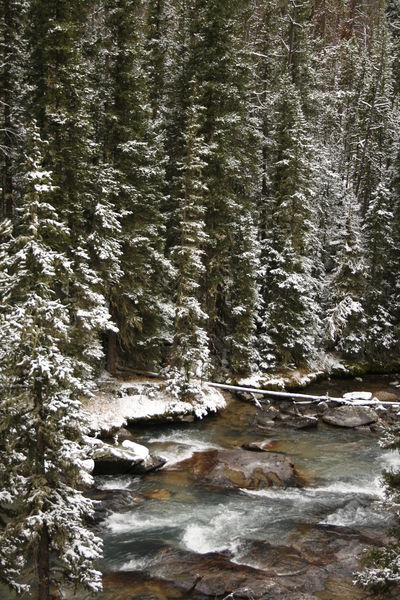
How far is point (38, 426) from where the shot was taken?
27.9 feet

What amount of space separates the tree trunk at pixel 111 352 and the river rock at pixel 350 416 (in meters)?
10.3

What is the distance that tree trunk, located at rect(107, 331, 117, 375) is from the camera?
923 inches

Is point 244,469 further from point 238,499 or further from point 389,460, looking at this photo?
point 389,460

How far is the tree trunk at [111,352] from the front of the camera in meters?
23.4

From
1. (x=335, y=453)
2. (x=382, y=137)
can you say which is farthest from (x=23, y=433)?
(x=382, y=137)

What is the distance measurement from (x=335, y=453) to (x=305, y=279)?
11.4 metres

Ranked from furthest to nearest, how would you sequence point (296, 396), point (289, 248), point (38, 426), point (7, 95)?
point (289, 248) < point (296, 396) < point (7, 95) < point (38, 426)

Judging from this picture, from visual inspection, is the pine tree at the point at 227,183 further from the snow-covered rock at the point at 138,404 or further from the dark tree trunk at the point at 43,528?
the dark tree trunk at the point at 43,528

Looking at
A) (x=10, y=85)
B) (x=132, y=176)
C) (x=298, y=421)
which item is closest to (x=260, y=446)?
(x=298, y=421)

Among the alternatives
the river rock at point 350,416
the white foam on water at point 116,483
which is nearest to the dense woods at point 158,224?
the white foam on water at point 116,483

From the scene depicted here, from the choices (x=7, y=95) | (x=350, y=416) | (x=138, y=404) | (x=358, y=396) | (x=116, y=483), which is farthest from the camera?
(x=358, y=396)

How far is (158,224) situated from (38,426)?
16608mm

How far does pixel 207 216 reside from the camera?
26.0 meters

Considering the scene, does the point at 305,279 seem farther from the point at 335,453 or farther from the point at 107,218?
the point at 107,218
